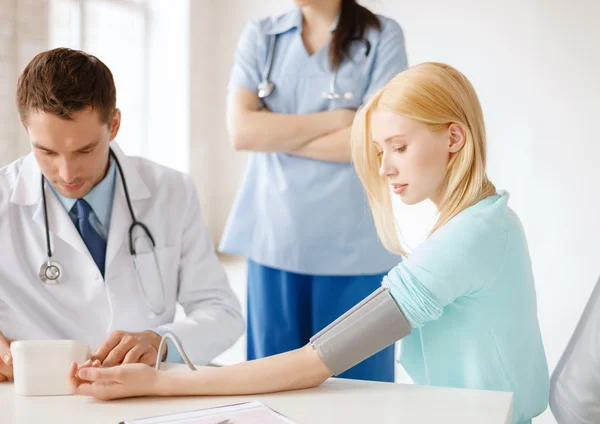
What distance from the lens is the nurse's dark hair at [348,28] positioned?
1941 mm

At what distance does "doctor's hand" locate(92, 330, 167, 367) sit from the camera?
1189 millimetres

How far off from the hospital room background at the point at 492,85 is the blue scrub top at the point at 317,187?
5.12 feet

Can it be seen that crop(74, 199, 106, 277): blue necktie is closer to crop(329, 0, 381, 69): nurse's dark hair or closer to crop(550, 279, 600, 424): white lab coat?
crop(329, 0, 381, 69): nurse's dark hair

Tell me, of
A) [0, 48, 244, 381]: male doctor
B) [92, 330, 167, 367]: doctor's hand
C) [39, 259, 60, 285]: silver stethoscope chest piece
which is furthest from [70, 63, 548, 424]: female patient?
[39, 259, 60, 285]: silver stethoscope chest piece

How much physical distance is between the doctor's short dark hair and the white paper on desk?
71cm

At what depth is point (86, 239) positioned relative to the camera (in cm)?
154

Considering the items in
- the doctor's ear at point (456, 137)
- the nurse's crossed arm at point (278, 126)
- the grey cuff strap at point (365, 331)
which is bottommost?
the grey cuff strap at point (365, 331)

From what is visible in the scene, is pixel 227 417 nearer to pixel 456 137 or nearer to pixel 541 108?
pixel 456 137

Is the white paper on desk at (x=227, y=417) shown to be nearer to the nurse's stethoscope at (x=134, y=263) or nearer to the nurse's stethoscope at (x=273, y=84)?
the nurse's stethoscope at (x=134, y=263)

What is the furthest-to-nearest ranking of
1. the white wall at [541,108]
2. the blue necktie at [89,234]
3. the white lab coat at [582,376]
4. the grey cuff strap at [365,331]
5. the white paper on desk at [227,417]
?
the white wall at [541,108] < the blue necktie at [89,234] < the white lab coat at [582,376] < the grey cuff strap at [365,331] < the white paper on desk at [227,417]

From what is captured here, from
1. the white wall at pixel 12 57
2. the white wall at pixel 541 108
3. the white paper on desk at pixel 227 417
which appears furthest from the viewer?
the white wall at pixel 541 108

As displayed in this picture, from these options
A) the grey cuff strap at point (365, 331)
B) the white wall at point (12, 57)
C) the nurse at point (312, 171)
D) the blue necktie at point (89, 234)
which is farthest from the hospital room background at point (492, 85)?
the grey cuff strap at point (365, 331)

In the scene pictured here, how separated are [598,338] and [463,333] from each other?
0.71 ft

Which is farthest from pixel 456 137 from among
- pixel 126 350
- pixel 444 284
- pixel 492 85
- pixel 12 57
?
pixel 492 85
